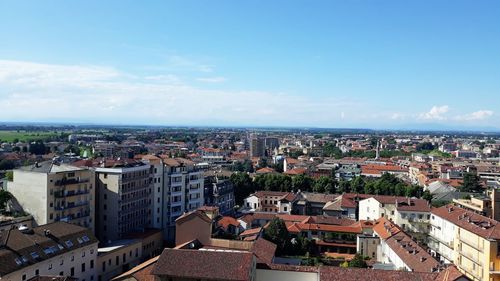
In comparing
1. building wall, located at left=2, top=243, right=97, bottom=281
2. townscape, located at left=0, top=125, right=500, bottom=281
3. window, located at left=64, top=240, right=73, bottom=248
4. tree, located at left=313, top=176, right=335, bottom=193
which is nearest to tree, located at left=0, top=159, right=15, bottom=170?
townscape, located at left=0, top=125, right=500, bottom=281

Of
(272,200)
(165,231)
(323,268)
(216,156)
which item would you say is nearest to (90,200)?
(165,231)

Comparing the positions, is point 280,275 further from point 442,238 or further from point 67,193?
point 442,238

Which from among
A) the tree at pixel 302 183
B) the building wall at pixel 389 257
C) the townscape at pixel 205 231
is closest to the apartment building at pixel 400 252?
the building wall at pixel 389 257

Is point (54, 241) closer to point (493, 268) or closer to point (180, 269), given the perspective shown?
point (180, 269)

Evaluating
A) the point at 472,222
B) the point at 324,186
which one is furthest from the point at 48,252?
the point at 324,186

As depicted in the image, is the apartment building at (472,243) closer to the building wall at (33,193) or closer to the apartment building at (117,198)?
the apartment building at (117,198)

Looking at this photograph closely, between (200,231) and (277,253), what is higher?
(200,231)
